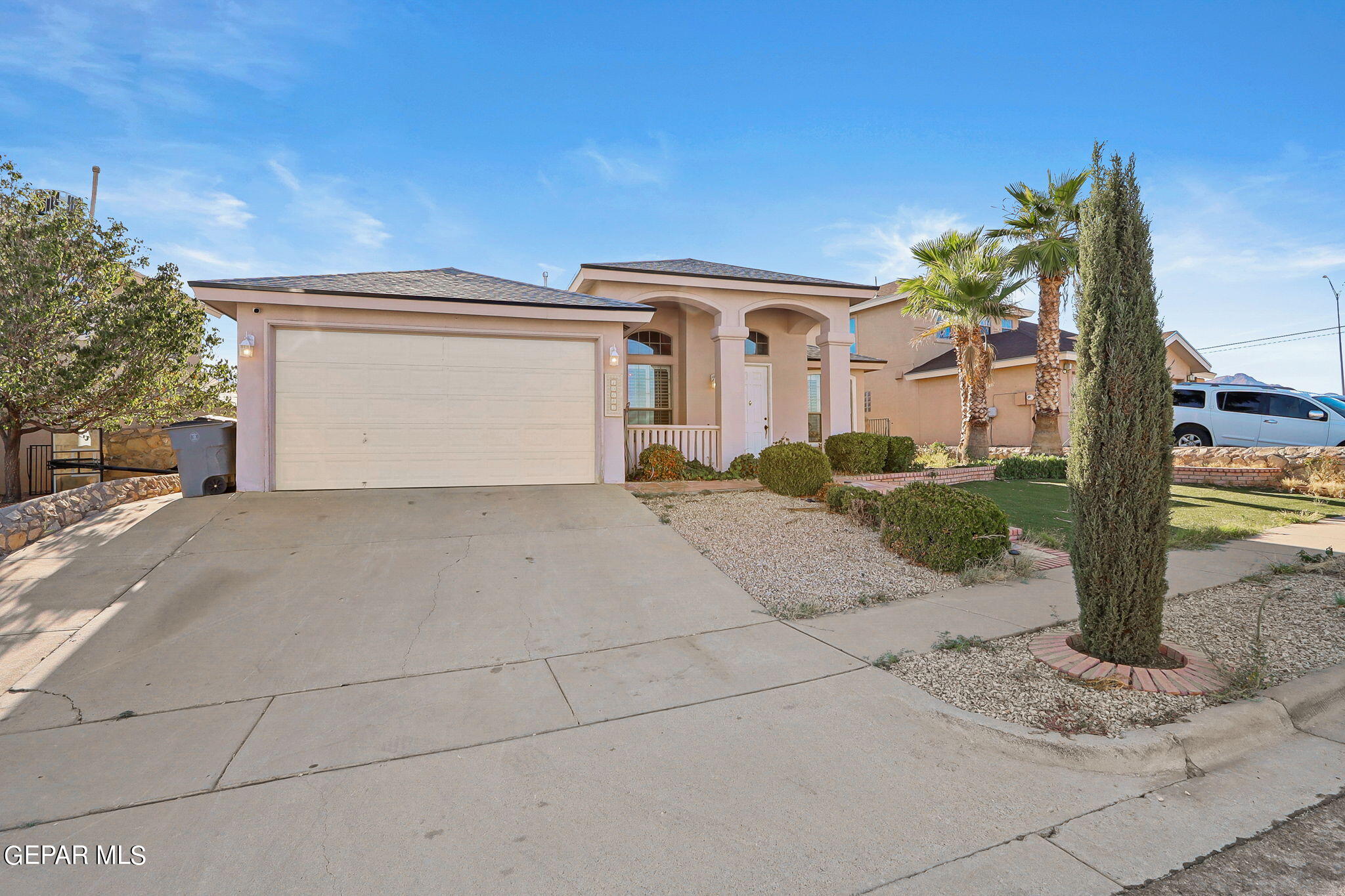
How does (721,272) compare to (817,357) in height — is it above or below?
above

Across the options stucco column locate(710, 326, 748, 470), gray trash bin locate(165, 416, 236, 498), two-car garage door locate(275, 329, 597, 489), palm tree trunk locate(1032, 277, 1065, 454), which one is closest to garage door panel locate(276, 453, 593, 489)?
two-car garage door locate(275, 329, 597, 489)

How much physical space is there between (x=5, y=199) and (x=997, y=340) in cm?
2525

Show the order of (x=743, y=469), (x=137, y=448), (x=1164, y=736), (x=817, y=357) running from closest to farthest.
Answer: (x=1164, y=736)
(x=137, y=448)
(x=743, y=469)
(x=817, y=357)

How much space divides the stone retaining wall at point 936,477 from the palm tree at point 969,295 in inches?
62.7

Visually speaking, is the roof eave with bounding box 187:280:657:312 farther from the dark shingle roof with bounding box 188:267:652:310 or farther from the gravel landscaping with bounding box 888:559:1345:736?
the gravel landscaping with bounding box 888:559:1345:736

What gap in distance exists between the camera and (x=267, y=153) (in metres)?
10.5

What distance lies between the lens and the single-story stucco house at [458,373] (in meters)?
8.95

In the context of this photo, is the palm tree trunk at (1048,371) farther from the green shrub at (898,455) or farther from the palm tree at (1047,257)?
the green shrub at (898,455)

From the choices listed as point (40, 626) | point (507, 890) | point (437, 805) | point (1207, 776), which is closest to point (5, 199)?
point (40, 626)

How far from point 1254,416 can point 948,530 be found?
13.4 meters

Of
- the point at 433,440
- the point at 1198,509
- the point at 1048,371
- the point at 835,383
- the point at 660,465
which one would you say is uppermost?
the point at 1048,371

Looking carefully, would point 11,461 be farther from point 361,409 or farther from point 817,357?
point 817,357

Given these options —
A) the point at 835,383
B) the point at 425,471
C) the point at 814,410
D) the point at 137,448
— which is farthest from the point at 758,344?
the point at 137,448

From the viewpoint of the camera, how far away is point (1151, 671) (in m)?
3.61
